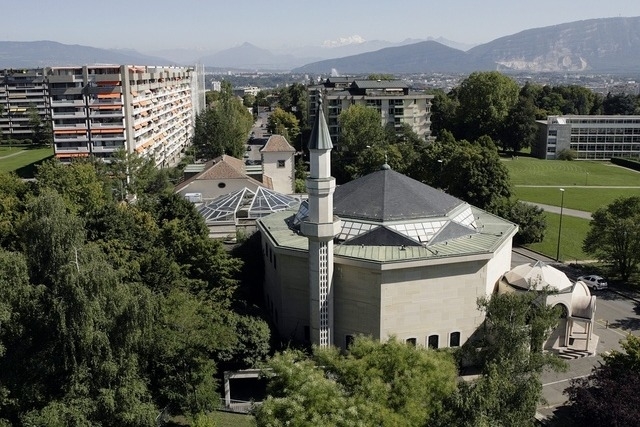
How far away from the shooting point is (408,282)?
3609 cm

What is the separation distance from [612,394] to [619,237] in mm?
27906

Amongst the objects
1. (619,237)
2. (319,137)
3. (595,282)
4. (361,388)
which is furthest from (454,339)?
(619,237)

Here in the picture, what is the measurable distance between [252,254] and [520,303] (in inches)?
1062

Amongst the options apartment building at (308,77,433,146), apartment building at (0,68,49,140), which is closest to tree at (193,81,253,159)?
apartment building at (308,77,433,146)

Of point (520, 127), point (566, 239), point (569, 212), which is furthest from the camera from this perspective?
point (520, 127)

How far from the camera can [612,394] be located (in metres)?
27.5

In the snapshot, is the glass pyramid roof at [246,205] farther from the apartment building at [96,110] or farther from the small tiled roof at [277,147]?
the apartment building at [96,110]

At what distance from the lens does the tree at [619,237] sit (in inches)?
1973

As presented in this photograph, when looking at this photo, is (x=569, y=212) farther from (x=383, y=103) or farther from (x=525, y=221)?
(x=383, y=103)

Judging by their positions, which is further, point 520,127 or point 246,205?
point 520,127

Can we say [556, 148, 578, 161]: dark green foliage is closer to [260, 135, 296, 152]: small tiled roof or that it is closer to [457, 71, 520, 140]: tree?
[457, 71, 520, 140]: tree

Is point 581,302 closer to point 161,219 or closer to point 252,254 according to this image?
point 252,254

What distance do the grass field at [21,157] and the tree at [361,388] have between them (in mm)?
97037

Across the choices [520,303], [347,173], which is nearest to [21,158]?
[347,173]
